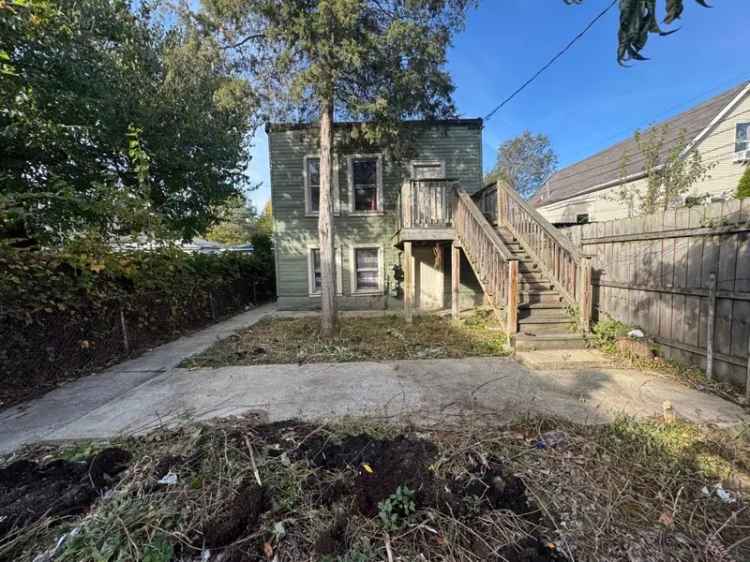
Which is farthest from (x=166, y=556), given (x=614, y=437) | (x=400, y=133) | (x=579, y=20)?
(x=579, y=20)

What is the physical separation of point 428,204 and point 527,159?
35.9 m

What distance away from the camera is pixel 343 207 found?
357 inches

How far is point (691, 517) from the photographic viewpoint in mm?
1690

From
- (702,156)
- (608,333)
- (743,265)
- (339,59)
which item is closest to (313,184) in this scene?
(339,59)

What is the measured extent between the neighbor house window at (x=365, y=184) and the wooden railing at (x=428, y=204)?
1.92 metres

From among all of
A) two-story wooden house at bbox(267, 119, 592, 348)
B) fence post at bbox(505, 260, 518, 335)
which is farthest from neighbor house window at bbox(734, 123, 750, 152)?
fence post at bbox(505, 260, 518, 335)

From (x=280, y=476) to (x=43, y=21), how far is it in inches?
300

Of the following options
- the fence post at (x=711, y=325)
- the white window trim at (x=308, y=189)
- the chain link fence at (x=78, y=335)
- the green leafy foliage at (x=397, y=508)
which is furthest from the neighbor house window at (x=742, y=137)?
the chain link fence at (x=78, y=335)

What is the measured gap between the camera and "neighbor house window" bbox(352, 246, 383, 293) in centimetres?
922

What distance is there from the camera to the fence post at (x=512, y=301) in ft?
14.9

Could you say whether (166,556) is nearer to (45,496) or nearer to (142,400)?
(45,496)

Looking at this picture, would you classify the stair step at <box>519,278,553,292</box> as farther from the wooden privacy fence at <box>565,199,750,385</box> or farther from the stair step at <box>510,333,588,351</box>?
the stair step at <box>510,333,588,351</box>

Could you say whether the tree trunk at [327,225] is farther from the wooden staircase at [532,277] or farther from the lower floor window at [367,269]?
the lower floor window at [367,269]

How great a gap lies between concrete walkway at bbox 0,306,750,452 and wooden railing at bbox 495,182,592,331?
1.22 meters
